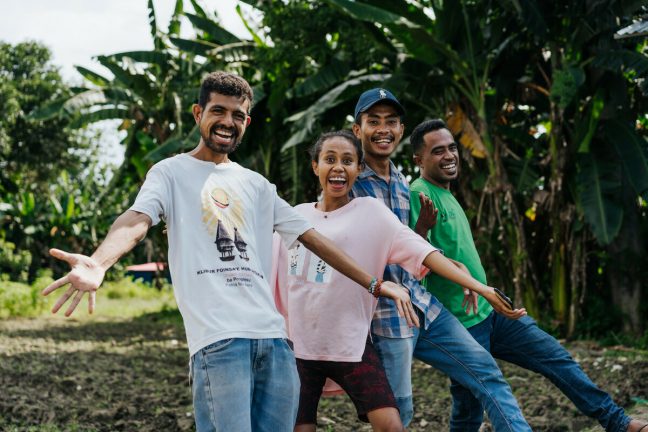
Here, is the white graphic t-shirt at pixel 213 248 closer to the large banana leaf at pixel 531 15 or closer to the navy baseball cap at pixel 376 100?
the navy baseball cap at pixel 376 100

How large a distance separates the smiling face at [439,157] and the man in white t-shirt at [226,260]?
1056 mm

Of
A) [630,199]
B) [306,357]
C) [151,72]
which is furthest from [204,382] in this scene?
[151,72]

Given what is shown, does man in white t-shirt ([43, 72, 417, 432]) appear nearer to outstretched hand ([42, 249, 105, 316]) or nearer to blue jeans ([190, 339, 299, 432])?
blue jeans ([190, 339, 299, 432])

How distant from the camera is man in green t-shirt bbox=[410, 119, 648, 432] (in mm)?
3545

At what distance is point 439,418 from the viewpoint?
590 centimetres

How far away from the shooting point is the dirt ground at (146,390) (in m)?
5.73

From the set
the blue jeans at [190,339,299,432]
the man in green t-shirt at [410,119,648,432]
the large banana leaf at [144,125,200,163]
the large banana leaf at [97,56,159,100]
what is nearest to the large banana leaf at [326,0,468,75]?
the large banana leaf at [144,125,200,163]

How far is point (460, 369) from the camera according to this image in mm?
3285

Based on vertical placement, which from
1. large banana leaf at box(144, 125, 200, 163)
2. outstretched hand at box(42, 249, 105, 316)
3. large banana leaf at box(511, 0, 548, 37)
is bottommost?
outstretched hand at box(42, 249, 105, 316)

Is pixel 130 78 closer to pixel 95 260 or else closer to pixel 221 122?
pixel 221 122

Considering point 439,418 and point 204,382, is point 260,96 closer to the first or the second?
point 439,418

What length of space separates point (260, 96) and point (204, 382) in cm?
906

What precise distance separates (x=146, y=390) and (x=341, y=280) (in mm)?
4704

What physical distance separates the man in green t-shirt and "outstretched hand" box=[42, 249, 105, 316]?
66.0 inches
